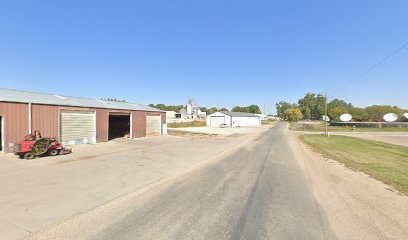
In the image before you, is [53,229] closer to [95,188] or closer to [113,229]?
[113,229]

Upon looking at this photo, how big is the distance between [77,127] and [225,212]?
17.3 m

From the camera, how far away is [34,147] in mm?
12508

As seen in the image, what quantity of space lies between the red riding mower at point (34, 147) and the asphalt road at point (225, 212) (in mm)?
9642

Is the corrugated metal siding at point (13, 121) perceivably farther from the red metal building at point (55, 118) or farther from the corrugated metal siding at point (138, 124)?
the corrugated metal siding at point (138, 124)

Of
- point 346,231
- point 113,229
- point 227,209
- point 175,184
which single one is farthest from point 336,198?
point 113,229

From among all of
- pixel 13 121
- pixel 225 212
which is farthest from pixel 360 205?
pixel 13 121

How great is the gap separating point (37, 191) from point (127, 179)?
284 centimetres

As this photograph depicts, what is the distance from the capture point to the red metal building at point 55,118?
45.2ft

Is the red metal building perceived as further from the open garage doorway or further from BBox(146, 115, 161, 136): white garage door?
the open garage doorway

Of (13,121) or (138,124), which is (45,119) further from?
(138,124)

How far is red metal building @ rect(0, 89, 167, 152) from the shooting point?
13781mm

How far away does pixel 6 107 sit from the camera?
13578 millimetres

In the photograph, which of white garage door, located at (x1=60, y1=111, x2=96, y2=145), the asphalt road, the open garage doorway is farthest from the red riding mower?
the open garage doorway

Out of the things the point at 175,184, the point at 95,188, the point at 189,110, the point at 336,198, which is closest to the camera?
the point at 336,198
